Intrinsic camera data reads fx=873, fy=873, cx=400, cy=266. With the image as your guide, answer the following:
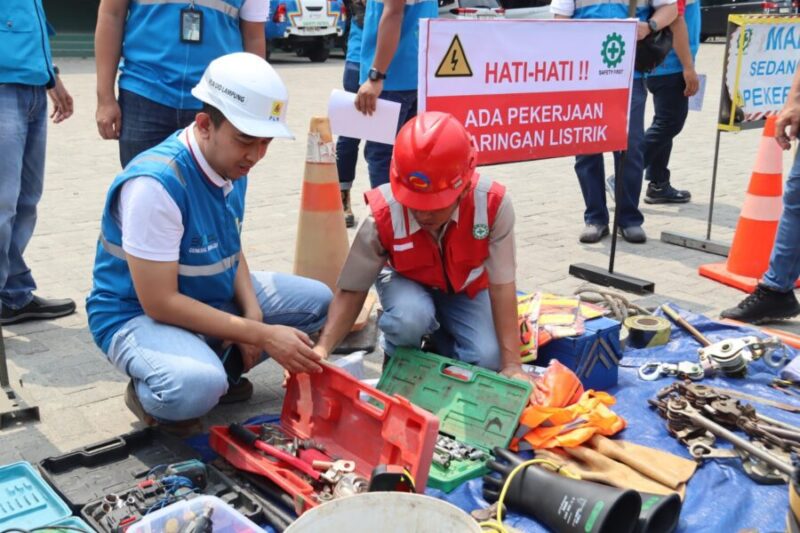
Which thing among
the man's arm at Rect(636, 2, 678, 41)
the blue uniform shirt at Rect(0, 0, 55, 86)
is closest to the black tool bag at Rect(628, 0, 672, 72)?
the man's arm at Rect(636, 2, 678, 41)

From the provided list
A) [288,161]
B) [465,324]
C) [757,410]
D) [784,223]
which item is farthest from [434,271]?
[288,161]

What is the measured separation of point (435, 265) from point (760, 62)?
3.17 metres

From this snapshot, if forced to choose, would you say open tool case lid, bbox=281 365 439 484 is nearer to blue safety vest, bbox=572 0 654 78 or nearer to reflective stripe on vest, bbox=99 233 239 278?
reflective stripe on vest, bbox=99 233 239 278

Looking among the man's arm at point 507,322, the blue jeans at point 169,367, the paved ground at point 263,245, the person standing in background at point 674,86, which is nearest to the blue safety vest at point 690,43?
the person standing in background at point 674,86

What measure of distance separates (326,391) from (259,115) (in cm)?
97

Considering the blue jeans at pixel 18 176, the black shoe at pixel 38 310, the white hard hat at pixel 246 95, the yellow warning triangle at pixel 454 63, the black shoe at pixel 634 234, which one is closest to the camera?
the white hard hat at pixel 246 95

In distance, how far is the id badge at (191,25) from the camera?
3.63 meters

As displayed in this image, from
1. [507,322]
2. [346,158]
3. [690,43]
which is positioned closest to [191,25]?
[507,322]

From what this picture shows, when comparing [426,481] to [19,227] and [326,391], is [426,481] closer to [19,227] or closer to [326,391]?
[326,391]

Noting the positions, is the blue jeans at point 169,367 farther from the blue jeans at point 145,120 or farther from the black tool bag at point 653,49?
the black tool bag at point 653,49

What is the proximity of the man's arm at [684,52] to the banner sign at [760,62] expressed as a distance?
521 millimetres

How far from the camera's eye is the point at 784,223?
436cm

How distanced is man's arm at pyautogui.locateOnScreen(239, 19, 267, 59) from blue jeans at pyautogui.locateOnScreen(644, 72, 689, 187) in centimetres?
351

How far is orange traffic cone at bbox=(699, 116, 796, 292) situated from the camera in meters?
5.16
